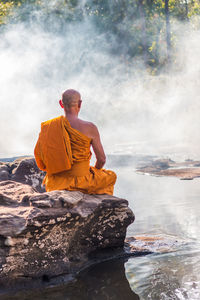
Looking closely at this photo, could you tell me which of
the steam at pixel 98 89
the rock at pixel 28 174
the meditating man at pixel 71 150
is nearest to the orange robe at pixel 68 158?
the meditating man at pixel 71 150

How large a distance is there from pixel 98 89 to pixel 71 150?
24303 millimetres

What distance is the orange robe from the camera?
421 centimetres

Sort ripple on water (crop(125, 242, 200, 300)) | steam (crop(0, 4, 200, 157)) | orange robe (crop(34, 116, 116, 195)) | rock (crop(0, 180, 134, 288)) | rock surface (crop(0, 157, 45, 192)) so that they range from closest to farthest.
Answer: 1. ripple on water (crop(125, 242, 200, 300))
2. rock (crop(0, 180, 134, 288))
3. orange robe (crop(34, 116, 116, 195))
4. rock surface (crop(0, 157, 45, 192))
5. steam (crop(0, 4, 200, 157))

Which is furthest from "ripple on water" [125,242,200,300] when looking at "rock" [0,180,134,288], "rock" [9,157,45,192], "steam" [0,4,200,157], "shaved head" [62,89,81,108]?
"steam" [0,4,200,157]

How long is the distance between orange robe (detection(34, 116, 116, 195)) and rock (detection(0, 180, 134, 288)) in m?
0.14

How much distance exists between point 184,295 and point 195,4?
34397 mm

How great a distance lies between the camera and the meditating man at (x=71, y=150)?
421 centimetres

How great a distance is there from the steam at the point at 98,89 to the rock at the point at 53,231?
42.7 ft

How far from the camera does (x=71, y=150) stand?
167 inches

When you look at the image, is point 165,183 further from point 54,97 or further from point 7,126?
point 54,97

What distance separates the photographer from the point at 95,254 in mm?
4227

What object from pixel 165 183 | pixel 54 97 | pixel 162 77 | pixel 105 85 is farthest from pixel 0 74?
pixel 165 183

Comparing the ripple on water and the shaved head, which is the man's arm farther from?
the ripple on water

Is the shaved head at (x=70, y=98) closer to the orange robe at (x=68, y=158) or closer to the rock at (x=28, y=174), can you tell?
the orange robe at (x=68, y=158)
